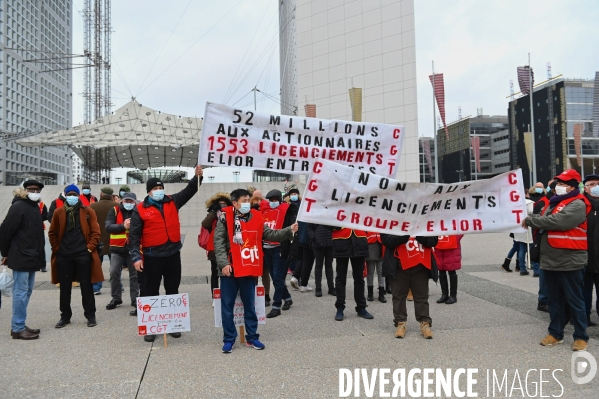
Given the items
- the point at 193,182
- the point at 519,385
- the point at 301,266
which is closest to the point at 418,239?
the point at 519,385

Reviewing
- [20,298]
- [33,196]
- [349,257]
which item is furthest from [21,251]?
[349,257]

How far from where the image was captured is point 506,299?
8.18 metres

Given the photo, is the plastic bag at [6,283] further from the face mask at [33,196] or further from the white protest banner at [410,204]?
the white protest banner at [410,204]

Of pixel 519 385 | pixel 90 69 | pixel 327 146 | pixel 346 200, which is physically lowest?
pixel 519 385

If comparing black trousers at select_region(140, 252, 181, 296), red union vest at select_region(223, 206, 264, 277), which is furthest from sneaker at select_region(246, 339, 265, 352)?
black trousers at select_region(140, 252, 181, 296)

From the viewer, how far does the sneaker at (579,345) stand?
5.34 m

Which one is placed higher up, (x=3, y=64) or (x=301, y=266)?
(x=3, y=64)

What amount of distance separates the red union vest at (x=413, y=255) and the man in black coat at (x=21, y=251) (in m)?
4.63

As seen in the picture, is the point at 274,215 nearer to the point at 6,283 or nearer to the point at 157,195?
the point at 157,195

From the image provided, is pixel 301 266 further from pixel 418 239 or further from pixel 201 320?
pixel 418 239

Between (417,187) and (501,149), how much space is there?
113 meters

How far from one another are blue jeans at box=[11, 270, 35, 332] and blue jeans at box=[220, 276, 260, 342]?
2.64m

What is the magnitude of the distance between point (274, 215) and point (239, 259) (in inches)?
102

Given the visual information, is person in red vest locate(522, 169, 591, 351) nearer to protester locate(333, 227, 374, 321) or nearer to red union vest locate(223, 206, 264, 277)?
protester locate(333, 227, 374, 321)
